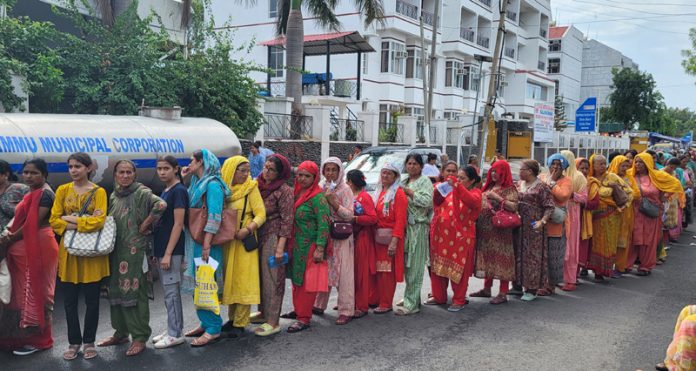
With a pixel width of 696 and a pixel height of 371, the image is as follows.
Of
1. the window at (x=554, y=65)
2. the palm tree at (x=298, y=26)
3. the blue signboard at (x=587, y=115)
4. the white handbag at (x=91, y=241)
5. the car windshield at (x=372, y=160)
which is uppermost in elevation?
A: the window at (x=554, y=65)

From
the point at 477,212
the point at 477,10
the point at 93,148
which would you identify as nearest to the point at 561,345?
the point at 477,212

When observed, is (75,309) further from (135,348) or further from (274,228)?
(274,228)

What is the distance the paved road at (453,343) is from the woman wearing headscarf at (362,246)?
0.22m

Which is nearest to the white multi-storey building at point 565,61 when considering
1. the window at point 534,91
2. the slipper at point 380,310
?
the window at point 534,91

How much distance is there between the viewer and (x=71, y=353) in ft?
15.0

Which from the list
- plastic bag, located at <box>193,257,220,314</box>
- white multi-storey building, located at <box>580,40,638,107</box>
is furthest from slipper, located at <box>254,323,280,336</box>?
white multi-storey building, located at <box>580,40,638,107</box>

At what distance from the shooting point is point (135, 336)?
4.70m

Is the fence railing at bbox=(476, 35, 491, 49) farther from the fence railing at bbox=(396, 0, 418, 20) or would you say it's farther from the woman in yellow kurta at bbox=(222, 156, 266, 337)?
the woman in yellow kurta at bbox=(222, 156, 266, 337)

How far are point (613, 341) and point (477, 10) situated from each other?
3698 centimetres

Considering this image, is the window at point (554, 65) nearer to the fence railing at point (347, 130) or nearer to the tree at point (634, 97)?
the tree at point (634, 97)

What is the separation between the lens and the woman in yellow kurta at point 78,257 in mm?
4461

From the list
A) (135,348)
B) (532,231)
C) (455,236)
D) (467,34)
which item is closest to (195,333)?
(135,348)

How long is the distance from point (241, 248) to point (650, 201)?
6.13m

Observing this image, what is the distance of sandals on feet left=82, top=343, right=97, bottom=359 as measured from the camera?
14.9ft
